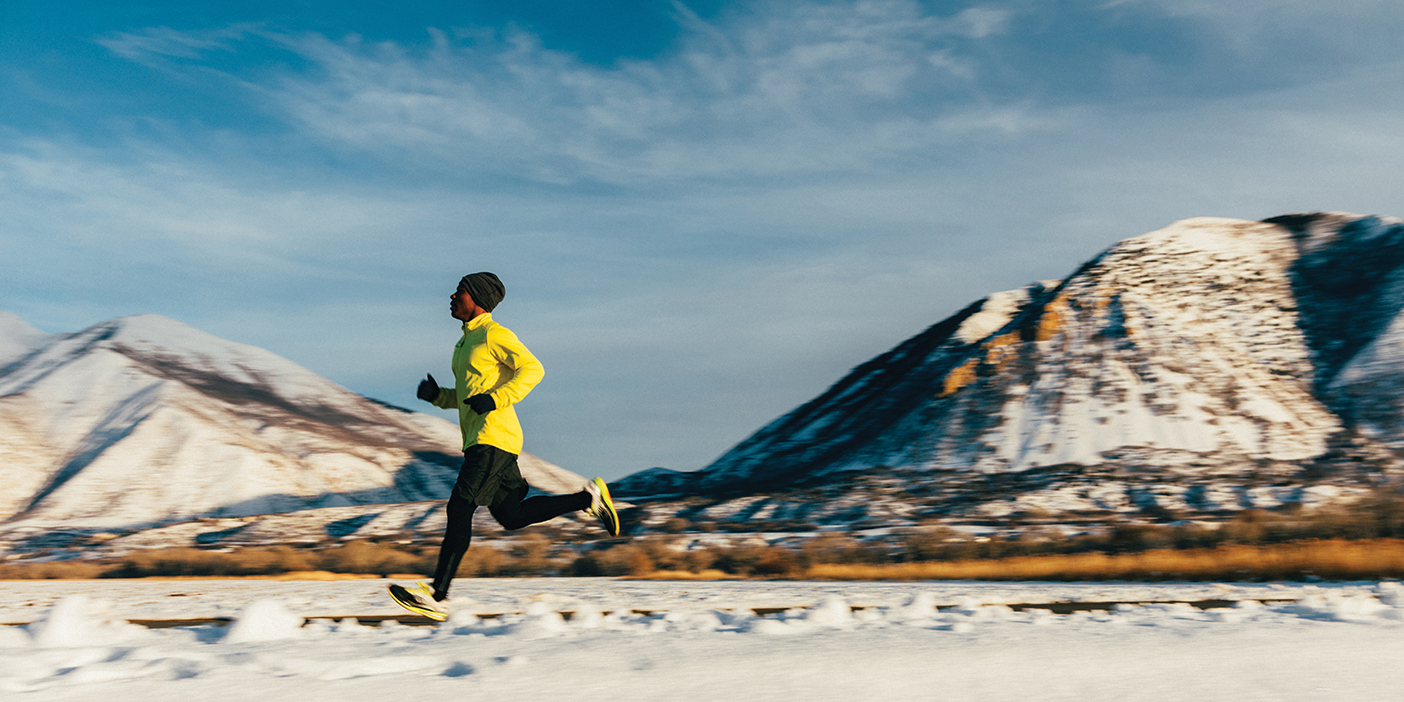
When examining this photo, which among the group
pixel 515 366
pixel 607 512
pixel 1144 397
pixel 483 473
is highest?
pixel 1144 397

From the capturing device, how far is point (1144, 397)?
19.9 m

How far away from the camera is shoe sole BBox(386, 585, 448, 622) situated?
392 cm

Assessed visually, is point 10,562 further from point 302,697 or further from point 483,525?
point 302,697

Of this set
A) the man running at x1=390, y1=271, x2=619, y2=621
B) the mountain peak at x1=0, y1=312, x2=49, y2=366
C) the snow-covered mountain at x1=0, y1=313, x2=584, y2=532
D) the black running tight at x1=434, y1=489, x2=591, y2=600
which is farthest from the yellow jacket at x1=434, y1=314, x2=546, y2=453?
the mountain peak at x1=0, y1=312, x2=49, y2=366

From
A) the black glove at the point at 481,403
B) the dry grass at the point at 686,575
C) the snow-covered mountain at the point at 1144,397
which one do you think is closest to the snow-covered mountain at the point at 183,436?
the snow-covered mountain at the point at 1144,397

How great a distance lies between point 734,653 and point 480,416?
1.67 m

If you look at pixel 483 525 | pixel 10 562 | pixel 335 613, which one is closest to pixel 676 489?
pixel 483 525

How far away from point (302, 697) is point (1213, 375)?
22049mm

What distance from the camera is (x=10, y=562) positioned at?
858 centimetres

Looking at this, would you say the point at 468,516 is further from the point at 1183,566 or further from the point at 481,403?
the point at 1183,566

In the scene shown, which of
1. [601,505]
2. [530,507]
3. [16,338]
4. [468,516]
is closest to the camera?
[468,516]

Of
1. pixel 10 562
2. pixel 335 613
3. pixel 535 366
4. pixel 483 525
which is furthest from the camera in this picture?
pixel 483 525

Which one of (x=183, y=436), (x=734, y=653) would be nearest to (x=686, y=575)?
(x=734, y=653)

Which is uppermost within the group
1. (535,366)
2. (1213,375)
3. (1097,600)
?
(1213,375)
